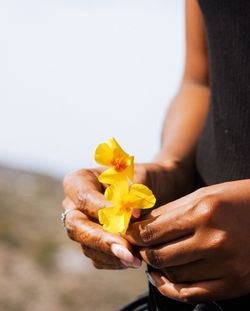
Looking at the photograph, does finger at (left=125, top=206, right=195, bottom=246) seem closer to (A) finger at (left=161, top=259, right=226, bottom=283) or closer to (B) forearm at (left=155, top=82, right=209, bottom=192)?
(A) finger at (left=161, top=259, right=226, bottom=283)

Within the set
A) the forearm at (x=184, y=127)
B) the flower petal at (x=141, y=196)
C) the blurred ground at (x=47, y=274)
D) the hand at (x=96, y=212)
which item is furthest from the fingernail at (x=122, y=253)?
the blurred ground at (x=47, y=274)

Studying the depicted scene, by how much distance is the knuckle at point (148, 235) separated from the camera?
1338mm

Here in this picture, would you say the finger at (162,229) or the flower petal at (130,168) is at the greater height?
the flower petal at (130,168)

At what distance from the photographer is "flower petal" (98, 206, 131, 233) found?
136cm

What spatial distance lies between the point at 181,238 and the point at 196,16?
945 mm

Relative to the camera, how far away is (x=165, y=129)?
7.25 feet

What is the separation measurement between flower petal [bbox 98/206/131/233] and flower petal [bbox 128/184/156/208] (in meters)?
0.03

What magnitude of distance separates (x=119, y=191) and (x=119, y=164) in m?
0.05

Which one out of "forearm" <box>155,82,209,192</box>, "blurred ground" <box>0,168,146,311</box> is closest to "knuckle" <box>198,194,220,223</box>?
"forearm" <box>155,82,209,192</box>

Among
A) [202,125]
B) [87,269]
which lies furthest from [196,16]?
[87,269]

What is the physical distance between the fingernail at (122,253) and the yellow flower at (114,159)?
0.14 meters

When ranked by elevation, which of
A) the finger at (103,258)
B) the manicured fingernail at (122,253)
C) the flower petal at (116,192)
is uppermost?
the flower petal at (116,192)

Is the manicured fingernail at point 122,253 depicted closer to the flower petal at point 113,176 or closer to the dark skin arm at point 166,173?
the dark skin arm at point 166,173

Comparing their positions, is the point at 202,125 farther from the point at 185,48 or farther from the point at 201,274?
the point at 201,274
